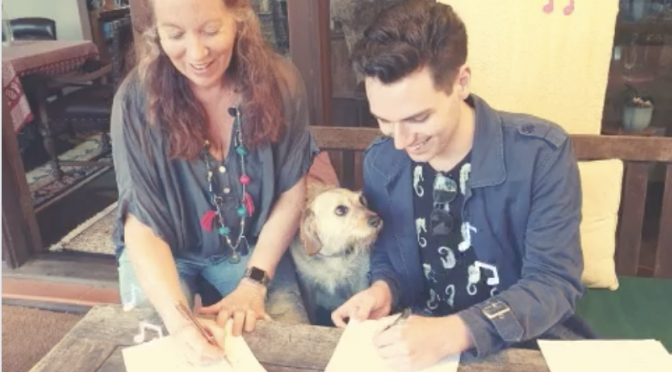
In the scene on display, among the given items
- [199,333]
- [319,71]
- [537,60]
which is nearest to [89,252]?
[319,71]

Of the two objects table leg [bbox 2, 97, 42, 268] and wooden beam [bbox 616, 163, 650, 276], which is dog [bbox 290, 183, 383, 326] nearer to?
wooden beam [bbox 616, 163, 650, 276]

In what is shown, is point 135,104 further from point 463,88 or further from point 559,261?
point 559,261

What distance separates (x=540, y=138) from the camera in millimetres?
1201

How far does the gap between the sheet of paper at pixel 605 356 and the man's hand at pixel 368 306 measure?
34cm

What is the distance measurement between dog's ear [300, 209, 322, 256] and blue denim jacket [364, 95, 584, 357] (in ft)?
1.07

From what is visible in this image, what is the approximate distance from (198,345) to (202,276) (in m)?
0.57

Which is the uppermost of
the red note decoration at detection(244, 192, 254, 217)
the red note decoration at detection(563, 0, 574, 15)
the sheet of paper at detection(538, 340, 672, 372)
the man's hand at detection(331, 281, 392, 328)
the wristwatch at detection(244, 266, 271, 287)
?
the red note decoration at detection(563, 0, 574, 15)

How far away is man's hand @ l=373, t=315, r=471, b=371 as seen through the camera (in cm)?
100

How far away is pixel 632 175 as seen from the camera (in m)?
1.72

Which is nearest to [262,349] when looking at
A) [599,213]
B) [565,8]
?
[599,213]

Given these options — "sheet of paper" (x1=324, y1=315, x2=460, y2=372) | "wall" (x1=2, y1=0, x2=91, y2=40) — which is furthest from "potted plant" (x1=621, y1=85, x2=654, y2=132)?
"wall" (x1=2, y1=0, x2=91, y2=40)

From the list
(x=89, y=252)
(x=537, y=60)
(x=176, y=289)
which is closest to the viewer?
(x=176, y=289)

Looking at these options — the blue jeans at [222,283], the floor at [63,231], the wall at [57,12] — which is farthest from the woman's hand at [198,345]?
the wall at [57,12]

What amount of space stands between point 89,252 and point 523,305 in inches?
90.0
